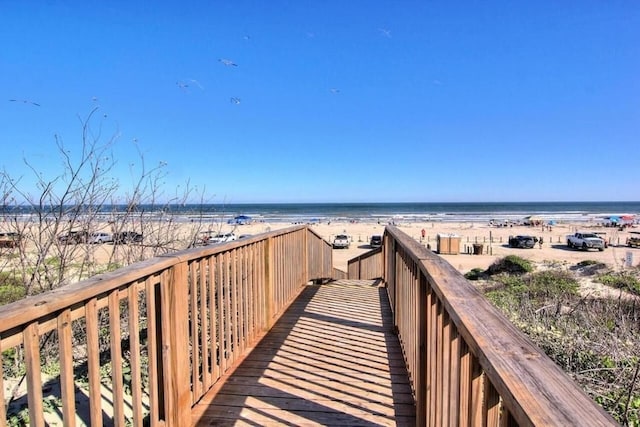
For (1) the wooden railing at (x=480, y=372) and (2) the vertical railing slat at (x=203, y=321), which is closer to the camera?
(1) the wooden railing at (x=480, y=372)

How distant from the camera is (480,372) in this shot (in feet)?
3.16

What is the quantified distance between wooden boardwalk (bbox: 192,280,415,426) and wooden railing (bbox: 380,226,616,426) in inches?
19.9

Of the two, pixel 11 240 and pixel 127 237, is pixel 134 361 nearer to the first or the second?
pixel 11 240

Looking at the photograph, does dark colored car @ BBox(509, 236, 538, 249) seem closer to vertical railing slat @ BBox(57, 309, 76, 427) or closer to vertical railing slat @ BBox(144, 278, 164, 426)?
vertical railing slat @ BBox(144, 278, 164, 426)

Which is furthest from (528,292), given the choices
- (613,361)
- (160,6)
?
(160,6)

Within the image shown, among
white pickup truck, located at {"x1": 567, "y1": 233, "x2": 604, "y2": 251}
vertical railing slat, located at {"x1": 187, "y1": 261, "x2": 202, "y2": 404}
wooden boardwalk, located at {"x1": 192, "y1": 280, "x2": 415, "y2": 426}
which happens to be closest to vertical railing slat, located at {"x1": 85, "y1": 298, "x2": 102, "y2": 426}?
vertical railing slat, located at {"x1": 187, "y1": 261, "x2": 202, "y2": 404}

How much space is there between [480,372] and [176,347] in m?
1.57

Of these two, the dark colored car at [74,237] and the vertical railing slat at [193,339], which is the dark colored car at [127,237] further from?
the vertical railing slat at [193,339]

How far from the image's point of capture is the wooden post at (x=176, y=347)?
188 cm

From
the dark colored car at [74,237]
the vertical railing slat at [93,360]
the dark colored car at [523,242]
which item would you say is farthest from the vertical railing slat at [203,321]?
the dark colored car at [523,242]

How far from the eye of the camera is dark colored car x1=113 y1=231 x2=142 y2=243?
4529 millimetres

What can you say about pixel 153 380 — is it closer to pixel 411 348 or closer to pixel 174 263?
pixel 174 263

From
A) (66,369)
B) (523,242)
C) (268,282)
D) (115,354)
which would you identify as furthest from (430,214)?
(66,369)

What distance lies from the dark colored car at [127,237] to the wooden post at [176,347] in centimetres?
297
